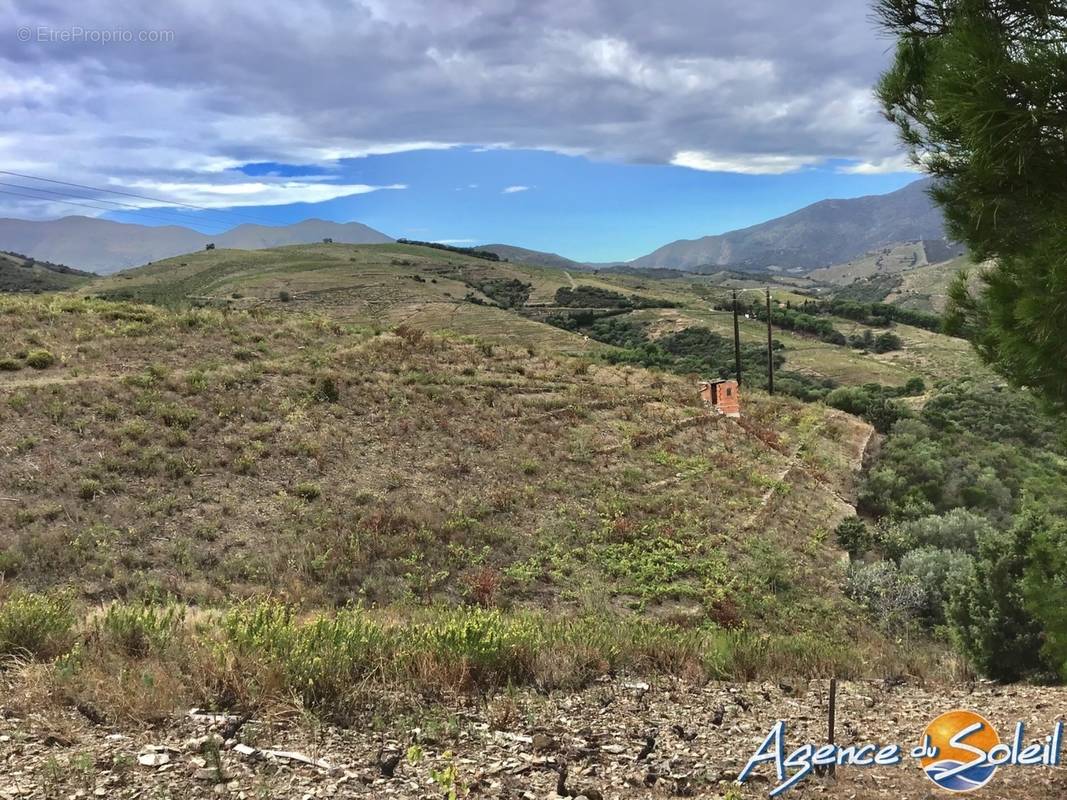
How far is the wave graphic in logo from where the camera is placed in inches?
145

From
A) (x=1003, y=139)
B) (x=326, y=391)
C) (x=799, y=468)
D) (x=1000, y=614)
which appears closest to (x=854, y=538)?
(x=799, y=468)

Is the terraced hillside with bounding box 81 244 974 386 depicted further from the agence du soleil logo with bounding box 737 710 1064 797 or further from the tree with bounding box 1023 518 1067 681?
the agence du soleil logo with bounding box 737 710 1064 797

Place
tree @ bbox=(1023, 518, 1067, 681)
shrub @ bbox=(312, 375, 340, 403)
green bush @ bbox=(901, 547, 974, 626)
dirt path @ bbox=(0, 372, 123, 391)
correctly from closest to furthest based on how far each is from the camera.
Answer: tree @ bbox=(1023, 518, 1067, 681) → green bush @ bbox=(901, 547, 974, 626) → dirt path @ bbox=(0, 372, 123, 391) → shrub @ bbox=(312, 375, 340, 403)

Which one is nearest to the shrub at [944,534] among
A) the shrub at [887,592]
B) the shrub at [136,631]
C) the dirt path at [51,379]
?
the shrub at [887,592]

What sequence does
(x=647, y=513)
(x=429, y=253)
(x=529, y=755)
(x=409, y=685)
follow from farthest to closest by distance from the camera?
(x=429, y=253) → (x=647, y=513) → (x=409, y=685) → (x=529, y=755)

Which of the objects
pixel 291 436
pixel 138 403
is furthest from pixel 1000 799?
pixel 138 403

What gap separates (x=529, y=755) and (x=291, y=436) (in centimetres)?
1252

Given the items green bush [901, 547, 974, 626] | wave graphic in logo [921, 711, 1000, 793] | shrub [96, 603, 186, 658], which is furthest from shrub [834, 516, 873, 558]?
shrub [96, 603, 186, 658]

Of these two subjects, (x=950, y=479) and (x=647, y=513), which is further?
(x=950, y=479)

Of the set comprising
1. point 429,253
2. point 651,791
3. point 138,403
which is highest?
point 429,253

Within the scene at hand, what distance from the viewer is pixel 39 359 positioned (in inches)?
650

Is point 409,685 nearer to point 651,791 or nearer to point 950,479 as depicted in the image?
point 651,791

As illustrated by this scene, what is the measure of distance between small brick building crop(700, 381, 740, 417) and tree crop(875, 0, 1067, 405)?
19.6 m

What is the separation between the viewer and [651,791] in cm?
367
